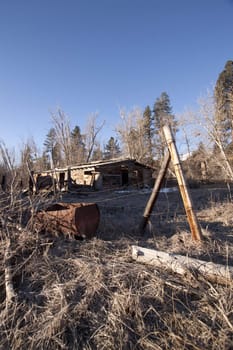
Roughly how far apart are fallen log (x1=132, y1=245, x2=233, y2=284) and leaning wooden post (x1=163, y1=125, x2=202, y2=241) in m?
1.11

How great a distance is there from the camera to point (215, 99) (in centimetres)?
1827

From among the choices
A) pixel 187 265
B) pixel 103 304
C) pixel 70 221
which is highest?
pixel 70 221

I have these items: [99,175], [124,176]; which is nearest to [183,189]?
[99,175]

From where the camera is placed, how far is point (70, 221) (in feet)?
12.1

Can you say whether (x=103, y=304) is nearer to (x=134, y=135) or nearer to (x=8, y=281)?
(x=8, y=281)

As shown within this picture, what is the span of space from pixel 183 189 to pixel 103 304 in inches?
96.9

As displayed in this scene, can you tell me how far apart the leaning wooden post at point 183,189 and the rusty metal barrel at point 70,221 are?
1759mm

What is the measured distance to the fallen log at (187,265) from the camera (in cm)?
237

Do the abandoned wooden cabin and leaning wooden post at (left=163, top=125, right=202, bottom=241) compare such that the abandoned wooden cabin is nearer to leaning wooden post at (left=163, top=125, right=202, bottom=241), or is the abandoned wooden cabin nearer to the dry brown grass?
leaning wooden post at (left=163, top=125, right=202, bottom=241)

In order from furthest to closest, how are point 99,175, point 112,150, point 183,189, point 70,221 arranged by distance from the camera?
point 112,150 < point 99,175 < point 183,189 < point 70,221

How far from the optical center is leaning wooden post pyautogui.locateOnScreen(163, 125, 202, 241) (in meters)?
3.68

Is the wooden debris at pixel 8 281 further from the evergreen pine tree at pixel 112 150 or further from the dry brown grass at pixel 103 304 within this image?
the evergreen pine tree at pixel 112 150

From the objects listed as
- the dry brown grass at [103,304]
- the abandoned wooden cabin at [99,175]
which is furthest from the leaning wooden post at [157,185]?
the abandoned wooden cabin at [99,175]

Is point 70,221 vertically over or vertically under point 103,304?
over
